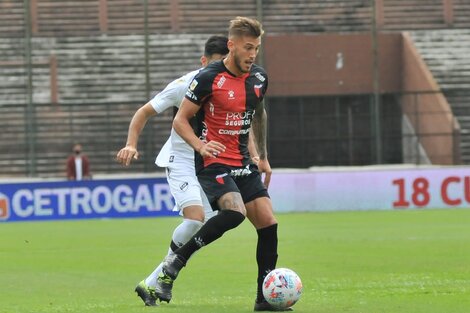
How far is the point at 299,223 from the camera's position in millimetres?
22625

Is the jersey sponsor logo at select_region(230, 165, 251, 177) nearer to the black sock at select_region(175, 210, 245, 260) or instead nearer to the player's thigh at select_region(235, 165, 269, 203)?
the player's thigh at select_region(235, 165, 269, 203)

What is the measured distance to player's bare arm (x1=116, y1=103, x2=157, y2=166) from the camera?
9.05 m

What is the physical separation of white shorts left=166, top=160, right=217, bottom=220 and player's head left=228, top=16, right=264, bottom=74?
1249 mm

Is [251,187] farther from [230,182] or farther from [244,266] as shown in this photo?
[244,266]

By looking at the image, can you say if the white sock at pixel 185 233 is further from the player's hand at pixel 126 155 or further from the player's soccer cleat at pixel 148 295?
the player's hand at pixel 126 155

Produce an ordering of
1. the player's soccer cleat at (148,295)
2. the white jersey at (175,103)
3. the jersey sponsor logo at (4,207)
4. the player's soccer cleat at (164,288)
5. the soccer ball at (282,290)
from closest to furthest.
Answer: the soccer ball at (282,290)
the player's soccer cleat at (164,288)
the player's soccer cleat at (148,295)
the white jersey at (175,103)
the jersey sponsor logo at (4,207)

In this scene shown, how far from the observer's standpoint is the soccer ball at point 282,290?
8.50 meters

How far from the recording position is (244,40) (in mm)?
8617

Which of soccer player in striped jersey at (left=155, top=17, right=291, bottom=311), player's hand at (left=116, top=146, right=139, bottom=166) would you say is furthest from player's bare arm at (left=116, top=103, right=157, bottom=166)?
soccer player in striped jersey at (left=155, top=17, right=291, bottom=311)

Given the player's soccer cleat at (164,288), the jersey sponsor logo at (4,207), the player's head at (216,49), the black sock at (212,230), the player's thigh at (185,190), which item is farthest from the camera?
the jersey sponsor logo at (4,207)

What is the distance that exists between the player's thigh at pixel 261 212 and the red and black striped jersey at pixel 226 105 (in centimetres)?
31

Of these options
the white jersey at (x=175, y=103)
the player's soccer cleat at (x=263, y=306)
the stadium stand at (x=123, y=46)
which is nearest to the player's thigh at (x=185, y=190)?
the white jersey at (x=175, y=103)

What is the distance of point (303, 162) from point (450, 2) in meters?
7.44

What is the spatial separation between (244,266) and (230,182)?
5023 millimetres
